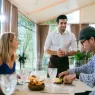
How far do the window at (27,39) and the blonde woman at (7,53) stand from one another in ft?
14.2

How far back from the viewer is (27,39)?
8.28 meters

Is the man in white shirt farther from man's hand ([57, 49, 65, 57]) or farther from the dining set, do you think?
the dining set

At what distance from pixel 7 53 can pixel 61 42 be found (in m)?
0.96

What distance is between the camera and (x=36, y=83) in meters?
1.62

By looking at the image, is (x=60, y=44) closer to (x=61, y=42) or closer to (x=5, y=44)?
(x=61, y=42)

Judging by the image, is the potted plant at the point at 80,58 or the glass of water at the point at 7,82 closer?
the glass of water at the point at 7,82

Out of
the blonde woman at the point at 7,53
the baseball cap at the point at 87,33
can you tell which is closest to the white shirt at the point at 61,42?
the blonde woman at the point at 7,53


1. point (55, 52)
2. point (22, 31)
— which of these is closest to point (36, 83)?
point (55, 52)

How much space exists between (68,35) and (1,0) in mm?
2829

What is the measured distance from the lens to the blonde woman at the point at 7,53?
221 centimetres

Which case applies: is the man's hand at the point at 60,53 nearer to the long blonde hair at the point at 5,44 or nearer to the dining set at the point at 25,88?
the long blonde hair at the point at 5,44

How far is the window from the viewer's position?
7.32m

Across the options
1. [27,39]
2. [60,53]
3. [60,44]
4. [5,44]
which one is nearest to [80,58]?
[60,44]

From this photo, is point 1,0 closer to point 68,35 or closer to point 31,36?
point 68,35
